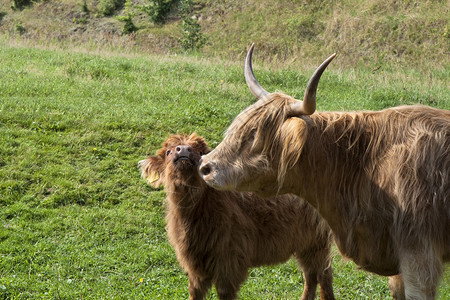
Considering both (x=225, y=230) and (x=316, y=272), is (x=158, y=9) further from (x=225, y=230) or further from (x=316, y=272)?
(x=225, y=230)

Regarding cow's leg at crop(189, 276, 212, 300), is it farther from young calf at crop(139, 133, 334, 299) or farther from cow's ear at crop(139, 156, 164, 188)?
cow's ear at crop(139, 156, 164, 188)

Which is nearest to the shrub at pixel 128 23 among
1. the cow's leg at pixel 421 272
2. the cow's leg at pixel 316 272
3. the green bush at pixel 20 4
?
the green bush at pixel 20 4

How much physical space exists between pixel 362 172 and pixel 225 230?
7.89 feet

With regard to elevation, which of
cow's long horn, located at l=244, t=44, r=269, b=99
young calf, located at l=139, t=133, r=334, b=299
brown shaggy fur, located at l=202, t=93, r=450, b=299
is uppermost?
cow's long horn, located at l=244, t=44, r=269, b=99

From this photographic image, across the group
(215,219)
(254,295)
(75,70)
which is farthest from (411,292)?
(75,70)

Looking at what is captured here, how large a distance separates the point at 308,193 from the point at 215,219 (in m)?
2.20

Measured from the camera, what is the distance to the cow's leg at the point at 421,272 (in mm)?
3618

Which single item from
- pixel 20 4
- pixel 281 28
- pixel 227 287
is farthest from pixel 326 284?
pixel 20 4

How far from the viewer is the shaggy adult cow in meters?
3.65

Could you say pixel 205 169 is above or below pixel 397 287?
above

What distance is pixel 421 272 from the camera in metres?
3.61

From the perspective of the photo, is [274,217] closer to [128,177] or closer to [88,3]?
[128,177]

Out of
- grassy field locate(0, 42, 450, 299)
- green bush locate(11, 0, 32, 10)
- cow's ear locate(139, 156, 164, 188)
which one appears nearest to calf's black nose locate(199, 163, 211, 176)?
grassy field locate(0, 42, 450, 299)

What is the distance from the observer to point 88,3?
131 feet
